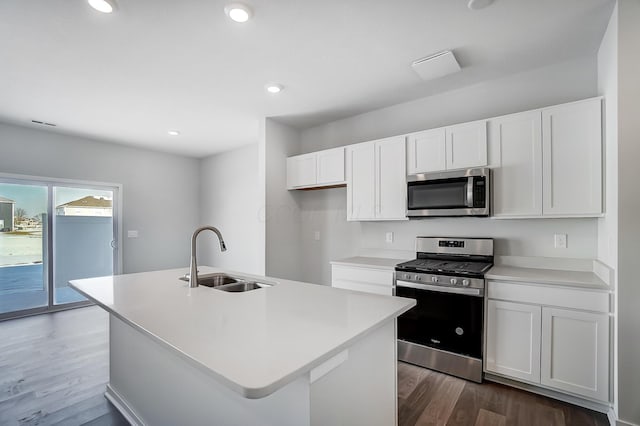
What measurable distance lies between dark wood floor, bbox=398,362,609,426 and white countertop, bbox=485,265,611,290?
0.85m

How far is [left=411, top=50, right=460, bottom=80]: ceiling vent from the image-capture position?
2.42 meters

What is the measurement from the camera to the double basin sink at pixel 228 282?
7.22 ft

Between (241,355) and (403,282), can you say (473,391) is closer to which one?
(403,282)

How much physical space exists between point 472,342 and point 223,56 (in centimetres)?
300

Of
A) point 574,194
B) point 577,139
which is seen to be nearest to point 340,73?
point 577,139

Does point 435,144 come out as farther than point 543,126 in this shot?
Yes

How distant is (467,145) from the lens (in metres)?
2.69

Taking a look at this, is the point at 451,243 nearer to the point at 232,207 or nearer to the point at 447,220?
the point at 447,220

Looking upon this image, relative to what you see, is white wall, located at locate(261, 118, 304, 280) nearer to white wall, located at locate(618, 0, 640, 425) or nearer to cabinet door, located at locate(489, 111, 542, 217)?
cabinet door, located at locate(489, 111, 542, 217)

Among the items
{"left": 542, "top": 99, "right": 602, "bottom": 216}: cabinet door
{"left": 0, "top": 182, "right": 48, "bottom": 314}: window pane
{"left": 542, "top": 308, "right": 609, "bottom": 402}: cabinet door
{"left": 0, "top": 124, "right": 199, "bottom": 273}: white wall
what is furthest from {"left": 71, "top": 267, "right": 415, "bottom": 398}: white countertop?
{"left": 0, "top": 124, "right": 199, "bottom": 273}: white wall

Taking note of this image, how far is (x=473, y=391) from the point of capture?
2.33 metres

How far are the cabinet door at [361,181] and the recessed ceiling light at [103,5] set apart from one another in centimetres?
232

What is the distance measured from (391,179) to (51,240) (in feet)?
16.2

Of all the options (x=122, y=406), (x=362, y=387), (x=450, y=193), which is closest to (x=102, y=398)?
(x=122, y=406)
